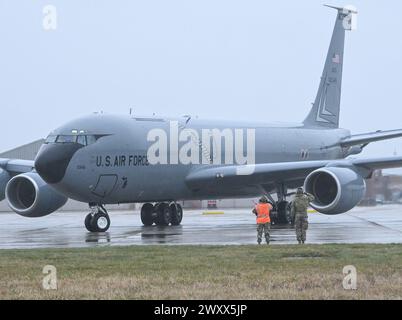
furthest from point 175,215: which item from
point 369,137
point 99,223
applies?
point 369,137

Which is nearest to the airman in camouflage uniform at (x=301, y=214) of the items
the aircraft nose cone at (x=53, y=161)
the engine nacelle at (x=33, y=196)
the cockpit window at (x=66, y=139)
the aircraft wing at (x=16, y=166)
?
the aircraft nose cone at (x=53, y=161)

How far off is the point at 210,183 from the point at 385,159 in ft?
19.4

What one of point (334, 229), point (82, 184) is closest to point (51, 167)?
point (82, 184)

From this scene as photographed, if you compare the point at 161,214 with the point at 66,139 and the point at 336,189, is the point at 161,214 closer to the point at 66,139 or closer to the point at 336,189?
the point at 66,139

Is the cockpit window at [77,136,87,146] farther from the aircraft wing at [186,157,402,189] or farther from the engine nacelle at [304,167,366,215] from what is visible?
the engine nacelle at [304,167,366,215]

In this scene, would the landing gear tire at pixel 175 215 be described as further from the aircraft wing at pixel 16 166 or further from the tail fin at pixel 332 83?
the tail fin at pixel 332 83

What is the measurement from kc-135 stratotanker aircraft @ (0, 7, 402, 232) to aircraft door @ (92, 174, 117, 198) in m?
0.03

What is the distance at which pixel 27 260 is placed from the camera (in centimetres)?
1659

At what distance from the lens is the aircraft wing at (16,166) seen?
31.2 meters

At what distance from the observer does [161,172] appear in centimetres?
2908

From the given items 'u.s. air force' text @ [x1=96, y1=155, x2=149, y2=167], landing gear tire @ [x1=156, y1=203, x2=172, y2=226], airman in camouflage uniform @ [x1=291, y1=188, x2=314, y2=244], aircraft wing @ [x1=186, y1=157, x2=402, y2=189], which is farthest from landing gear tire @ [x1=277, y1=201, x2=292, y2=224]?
airman in camouflage uniform @ [x1=291, y1=188, x2=314, y2=244]

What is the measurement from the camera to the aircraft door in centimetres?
2709

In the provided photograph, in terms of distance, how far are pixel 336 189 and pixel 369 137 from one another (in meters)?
7.21
